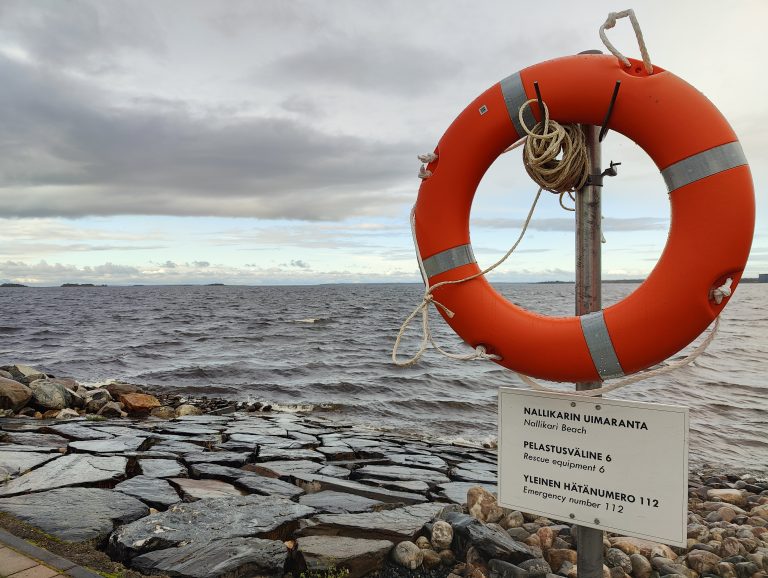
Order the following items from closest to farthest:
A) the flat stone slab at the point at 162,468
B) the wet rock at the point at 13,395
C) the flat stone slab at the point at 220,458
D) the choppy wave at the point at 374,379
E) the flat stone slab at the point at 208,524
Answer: the flat stone slab at the point at 208,524 < the flat stone slab at the point at 162,468 < the flat stone slab at the point at 220,458 < the wet rock at the point at 13,395 < the choppy wave at the point at 374,379

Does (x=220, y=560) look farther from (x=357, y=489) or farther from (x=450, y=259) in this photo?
(x=450, y=259)

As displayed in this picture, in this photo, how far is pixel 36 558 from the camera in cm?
239

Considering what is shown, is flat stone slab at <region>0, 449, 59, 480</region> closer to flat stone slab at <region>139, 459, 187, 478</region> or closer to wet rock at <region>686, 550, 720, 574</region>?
flat stone slab at <region>139, 459, 187, 478</region>

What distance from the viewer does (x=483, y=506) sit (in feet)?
11.7

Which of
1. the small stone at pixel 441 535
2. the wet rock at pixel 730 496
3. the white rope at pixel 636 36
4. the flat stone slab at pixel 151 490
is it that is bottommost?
the wet rock at pixel 730 496

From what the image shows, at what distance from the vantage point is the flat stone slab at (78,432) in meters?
5.05

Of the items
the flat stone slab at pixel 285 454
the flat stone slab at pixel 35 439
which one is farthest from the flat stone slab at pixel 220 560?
the flat stone slab at pixel 35 439

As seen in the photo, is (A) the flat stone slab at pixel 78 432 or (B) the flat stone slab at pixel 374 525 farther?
(A) the flat stone slab at pixel 78 432

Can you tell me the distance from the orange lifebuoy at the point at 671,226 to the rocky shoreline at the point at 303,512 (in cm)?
118

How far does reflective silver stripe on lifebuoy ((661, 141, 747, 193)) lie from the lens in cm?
214

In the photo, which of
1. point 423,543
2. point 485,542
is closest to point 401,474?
point 423,543

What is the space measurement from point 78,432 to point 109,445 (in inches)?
30.9

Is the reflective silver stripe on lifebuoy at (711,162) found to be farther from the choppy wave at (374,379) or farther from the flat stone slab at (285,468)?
the choppy wave at (374,379)

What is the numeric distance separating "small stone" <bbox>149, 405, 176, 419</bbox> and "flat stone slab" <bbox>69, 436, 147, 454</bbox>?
2.87 m
